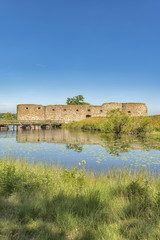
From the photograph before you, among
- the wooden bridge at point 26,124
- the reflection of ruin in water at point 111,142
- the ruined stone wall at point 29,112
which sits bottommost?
the reflection of ruin in water at point 111,142

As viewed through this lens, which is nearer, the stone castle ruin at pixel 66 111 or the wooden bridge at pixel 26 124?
the wooden bridge at pixel 26 124

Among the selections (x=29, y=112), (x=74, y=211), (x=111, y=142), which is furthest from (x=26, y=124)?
(x=74, y=211)

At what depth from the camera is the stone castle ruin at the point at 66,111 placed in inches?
1563

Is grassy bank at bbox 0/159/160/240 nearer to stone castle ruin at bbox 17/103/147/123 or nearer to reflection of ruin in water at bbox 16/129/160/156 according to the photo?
reflection of ruin in water at bbox 16/129/160/156

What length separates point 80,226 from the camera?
2.83 meters

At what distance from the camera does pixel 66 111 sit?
40.7 meters

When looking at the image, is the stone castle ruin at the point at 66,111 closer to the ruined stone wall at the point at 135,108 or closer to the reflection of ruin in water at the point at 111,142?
the ruined stone wall at the point at 135,108

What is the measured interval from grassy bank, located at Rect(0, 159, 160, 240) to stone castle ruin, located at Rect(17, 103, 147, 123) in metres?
35.9

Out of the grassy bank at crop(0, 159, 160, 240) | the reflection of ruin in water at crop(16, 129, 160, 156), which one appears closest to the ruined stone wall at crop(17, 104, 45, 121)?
the reflection of ruin in water at crop(16, 129, 160, 156)

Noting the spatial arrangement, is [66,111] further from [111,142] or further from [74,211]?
[74,211]

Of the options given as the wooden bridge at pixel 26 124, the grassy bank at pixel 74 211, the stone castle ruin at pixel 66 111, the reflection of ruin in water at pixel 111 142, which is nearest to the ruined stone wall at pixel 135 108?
the stone castle ruin at pixel 66 111

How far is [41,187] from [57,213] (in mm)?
1481

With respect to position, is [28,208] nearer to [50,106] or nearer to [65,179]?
[65,179]

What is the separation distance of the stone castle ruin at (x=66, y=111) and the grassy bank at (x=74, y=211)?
118 feet
